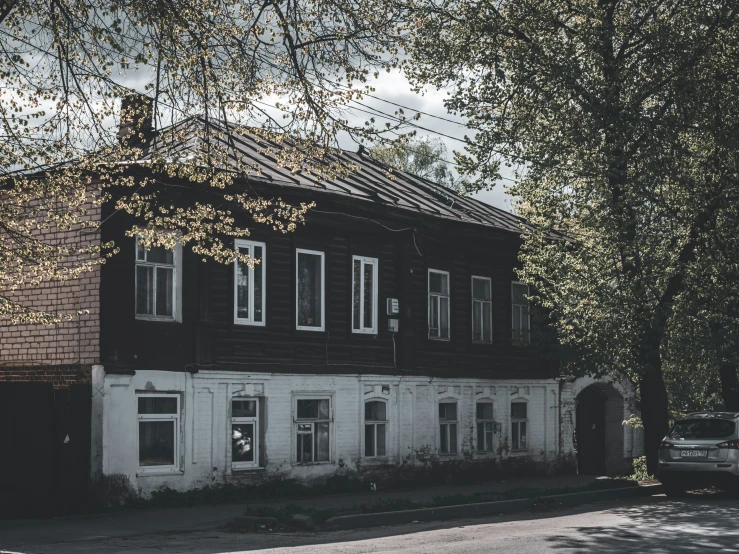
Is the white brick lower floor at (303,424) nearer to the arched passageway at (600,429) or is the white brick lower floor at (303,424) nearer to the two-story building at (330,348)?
the two-story building at (330,348)

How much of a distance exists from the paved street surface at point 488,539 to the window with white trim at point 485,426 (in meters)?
9.86

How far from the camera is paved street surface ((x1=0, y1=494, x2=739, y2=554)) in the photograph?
12.2 meters

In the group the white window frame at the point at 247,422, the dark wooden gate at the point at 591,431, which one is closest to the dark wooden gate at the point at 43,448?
the white window frame at the point at 247,422

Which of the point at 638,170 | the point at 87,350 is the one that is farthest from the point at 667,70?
the point at 87,350

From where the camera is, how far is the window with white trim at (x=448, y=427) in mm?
25391

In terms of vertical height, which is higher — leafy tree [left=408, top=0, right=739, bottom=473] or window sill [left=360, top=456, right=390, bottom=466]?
leafy tree [left=408, top=0, right=739, bottom=473]

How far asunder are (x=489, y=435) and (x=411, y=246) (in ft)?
19.5

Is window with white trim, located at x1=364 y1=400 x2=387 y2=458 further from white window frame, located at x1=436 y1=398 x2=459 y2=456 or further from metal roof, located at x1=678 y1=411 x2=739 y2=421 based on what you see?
metal roof, located at x1=678 y1=411 x2=739 y2=421

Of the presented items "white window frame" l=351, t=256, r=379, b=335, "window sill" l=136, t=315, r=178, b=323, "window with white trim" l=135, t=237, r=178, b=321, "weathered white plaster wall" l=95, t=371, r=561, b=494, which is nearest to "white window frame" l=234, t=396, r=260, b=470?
"weathered white plaster wall" l=95, t=371, r=561, b=494

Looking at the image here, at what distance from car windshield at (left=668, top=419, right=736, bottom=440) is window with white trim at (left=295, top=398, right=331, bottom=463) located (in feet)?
23.4

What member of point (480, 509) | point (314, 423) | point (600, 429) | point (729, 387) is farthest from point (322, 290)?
point (600, 429)

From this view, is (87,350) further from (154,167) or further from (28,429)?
(154,167)

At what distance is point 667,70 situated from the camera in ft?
72.4

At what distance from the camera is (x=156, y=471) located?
1838 cm
